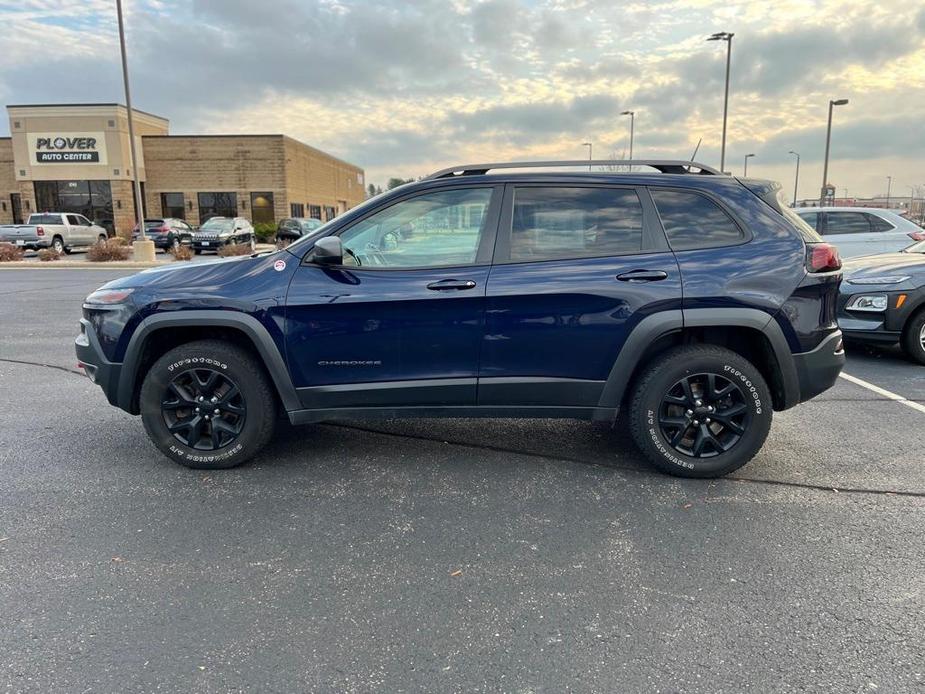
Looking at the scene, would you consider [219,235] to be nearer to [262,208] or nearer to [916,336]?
[262,208]

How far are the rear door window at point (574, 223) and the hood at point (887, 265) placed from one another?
4.09m

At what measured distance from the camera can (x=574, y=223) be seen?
3.82 meters

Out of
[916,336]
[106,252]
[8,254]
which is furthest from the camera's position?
[8,254]

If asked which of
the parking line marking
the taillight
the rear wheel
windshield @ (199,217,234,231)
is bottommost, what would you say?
the parking line marking

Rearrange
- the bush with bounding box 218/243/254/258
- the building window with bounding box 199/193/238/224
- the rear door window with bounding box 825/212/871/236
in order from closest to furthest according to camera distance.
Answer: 1. the rear door window with bounding box 825/212/871/236
2. the bush with bounding box 218/243/254/258
3. the building window with bounding box 199/193/238/224

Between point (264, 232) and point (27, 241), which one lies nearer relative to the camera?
point (27, 241)

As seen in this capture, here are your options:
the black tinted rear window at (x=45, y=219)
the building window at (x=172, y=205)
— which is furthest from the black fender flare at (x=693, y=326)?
the building window at (x=172, y=205)

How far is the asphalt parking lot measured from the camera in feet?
7.53

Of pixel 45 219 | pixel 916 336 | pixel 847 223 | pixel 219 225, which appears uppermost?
pixel 45 219

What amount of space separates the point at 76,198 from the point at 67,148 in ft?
10.7

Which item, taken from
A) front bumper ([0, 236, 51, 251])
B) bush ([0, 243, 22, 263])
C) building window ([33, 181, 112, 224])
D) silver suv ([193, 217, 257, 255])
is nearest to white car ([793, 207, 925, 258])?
silver suv ([193, 217, 257, 255])

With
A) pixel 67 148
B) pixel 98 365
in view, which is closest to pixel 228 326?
pixel 98 365

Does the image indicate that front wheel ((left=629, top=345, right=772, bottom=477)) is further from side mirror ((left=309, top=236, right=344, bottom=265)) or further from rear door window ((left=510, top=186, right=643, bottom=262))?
side mirror ((left=309, top=236, right=344, bottom=265))

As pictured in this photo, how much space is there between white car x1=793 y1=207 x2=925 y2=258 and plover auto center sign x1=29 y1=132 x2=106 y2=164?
42.8m
